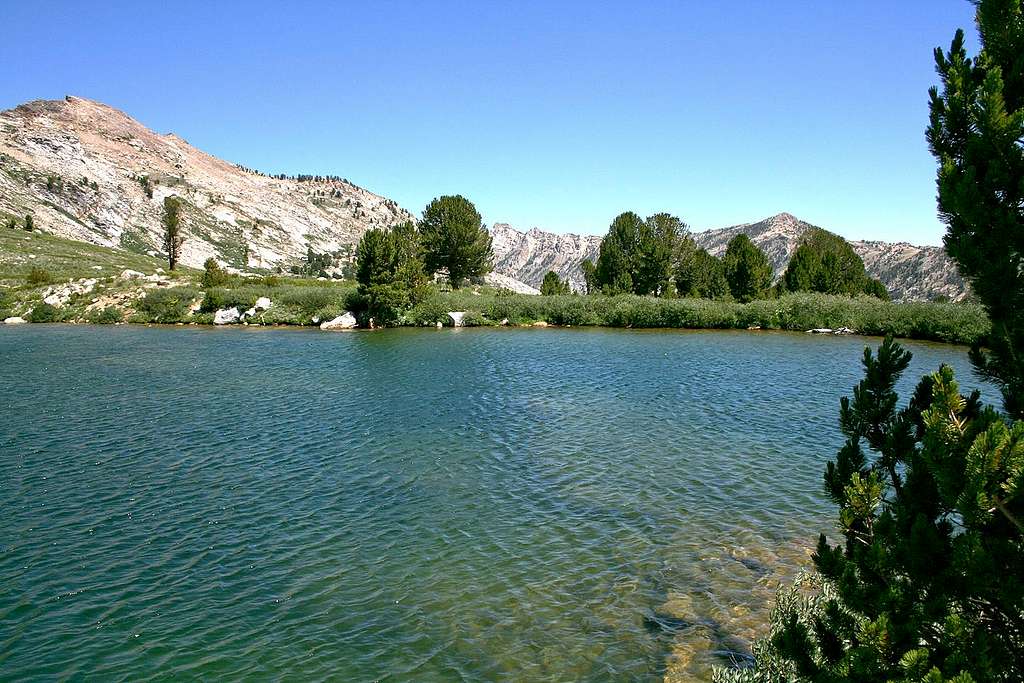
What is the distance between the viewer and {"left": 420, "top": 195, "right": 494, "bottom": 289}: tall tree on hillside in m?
82.3

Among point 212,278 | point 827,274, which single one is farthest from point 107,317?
point 827,274

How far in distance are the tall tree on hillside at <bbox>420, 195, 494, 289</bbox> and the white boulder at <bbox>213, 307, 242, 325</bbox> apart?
24034 mm

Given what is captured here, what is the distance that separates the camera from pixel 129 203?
504 feet

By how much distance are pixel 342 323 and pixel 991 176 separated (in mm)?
63561

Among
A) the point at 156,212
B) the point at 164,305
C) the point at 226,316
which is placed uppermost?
the point at 156,212

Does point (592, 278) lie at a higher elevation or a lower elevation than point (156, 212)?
lower

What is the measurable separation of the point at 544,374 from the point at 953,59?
2913 centimetres

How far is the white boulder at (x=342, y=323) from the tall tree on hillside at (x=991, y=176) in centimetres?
6226

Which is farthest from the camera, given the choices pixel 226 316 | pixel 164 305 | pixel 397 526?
pixel 164 305

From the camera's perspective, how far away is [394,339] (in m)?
53.0

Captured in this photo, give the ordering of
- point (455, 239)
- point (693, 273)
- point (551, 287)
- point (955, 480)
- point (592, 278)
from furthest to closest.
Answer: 1. point (592, 278)
2. point (551, 287)
3. point (693, 273)
4. point (455, 239)
5. point (955, 480)

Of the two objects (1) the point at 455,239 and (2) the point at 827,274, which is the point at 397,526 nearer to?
(1) the point at 455,239

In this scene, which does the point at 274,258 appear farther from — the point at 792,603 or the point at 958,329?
the point at 792,603

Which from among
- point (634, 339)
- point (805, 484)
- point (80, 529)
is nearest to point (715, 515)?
point (805, 484)
